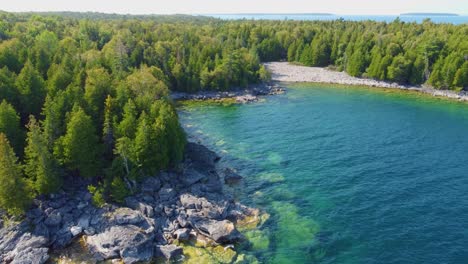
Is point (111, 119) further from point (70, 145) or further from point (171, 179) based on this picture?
point (171, 179)

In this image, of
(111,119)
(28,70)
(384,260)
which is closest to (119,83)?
(111,119)

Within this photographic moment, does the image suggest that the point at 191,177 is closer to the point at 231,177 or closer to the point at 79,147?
the point at 231,177

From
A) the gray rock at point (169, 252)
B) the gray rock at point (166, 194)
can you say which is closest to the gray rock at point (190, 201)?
the gray rock at point (166, 194)

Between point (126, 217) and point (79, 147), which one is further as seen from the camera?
point (79, 147)

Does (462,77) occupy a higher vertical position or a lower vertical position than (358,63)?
lower

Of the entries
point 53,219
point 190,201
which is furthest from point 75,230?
point 190,201

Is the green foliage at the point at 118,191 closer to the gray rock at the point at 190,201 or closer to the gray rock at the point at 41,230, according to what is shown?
the gray rock at the point at 190,201
